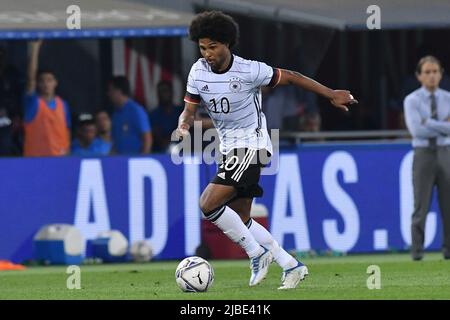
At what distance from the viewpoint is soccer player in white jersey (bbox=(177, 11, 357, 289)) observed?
13.0m

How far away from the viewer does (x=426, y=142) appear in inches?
710

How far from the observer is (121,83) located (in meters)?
21.1

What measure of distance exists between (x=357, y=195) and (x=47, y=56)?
17.5 feet

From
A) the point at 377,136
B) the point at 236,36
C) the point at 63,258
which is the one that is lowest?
the point at 63,258

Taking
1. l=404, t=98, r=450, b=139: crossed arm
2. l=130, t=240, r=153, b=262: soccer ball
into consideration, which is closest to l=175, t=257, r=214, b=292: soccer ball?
l=404, t=98, r=450, b=139: crossed arm

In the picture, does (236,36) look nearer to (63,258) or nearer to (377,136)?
(63,258)

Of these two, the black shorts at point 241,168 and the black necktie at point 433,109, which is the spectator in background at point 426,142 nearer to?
the black necktie at point 433,109

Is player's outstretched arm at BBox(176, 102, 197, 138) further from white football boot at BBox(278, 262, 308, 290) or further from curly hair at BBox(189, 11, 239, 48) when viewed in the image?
white football boot at BBox(278, 262, 308, 290)

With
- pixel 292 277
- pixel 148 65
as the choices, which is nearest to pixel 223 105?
pixel 292 277

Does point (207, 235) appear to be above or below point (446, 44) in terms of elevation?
below

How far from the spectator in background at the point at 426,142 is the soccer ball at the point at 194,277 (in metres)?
5.41

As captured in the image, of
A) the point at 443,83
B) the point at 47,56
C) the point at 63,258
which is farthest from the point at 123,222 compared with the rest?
the point at 443,83

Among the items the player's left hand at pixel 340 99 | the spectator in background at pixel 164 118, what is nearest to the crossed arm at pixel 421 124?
the spectator in background at pixel 164 118

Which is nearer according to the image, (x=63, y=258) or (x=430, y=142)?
(x=430, y=142)
